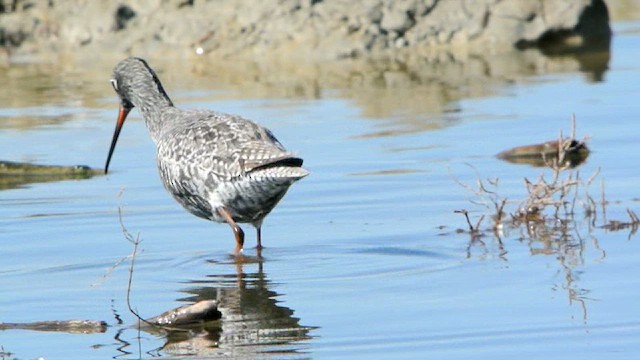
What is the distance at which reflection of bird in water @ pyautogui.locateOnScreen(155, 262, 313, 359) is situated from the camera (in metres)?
7.43

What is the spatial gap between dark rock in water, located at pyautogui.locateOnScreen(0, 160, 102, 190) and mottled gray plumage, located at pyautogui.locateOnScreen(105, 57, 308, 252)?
7.03ft

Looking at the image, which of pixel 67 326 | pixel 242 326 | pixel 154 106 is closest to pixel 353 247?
pixel 242 326

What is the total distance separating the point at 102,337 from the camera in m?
7.66

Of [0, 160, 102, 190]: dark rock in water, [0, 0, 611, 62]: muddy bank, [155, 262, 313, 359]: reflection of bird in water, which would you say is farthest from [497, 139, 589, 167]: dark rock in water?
[0, 0, 611, 62]: muddy bank

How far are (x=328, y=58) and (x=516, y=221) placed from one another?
930 cm

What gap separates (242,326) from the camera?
26.3ft

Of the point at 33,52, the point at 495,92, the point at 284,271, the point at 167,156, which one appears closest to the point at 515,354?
the point at 284,271

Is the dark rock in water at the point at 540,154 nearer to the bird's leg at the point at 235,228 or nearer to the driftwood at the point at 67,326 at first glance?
the bird's leg at the point at 235,228

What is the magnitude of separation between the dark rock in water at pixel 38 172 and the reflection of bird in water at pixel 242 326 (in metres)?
3.76

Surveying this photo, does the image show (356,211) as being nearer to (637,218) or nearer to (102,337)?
(637,218)

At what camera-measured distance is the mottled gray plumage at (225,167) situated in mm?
9555

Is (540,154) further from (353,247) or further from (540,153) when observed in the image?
(353,247)

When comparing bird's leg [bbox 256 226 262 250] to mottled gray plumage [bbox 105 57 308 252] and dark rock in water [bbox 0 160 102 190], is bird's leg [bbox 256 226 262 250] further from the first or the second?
dark rock in water [bbox 0 160 102 190]

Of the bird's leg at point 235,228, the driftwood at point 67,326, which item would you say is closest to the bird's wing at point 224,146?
the bird's leg at point 235,228
